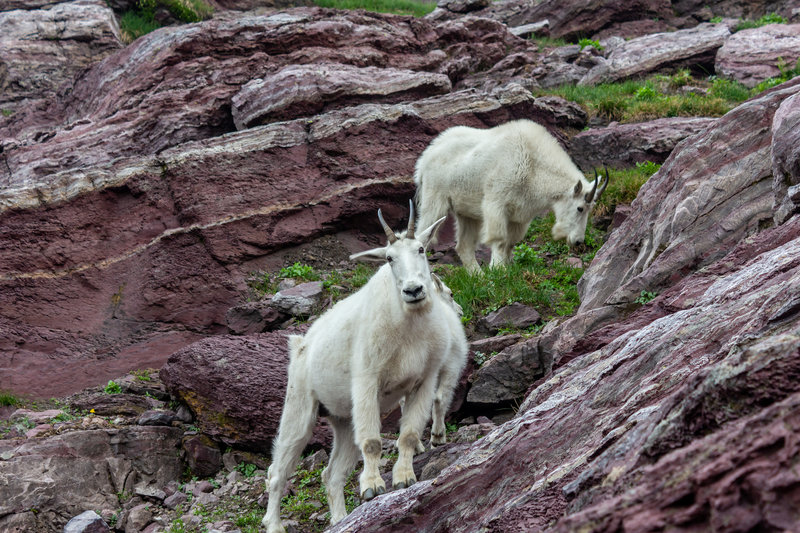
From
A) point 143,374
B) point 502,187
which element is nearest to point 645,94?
point 502,187

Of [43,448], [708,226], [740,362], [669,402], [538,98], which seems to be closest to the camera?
[740,362]

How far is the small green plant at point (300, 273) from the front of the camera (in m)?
13.1

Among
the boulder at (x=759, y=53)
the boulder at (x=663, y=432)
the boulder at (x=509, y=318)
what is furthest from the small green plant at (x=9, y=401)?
the boulder at (x=759, y=53)

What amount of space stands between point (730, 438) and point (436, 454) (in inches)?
139

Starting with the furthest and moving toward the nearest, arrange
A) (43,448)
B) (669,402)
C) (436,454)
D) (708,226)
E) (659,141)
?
1. (659,141)
2. (43,448)
3. (708,226)
4. (436,454)
5. (669,402)

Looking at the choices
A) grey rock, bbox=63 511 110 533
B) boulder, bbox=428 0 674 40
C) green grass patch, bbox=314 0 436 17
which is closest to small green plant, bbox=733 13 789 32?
boulder, bbox=428 0 674 40

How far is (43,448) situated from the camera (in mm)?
7918

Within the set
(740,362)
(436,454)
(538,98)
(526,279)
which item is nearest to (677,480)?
(740,362)

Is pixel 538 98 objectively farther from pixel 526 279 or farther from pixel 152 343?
pixel 152 343

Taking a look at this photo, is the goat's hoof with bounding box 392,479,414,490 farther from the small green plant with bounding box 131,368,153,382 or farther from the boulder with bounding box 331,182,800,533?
the small green plant with bounding box 131,368,153,382

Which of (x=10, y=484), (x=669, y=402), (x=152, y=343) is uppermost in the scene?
(x=669, y=402)

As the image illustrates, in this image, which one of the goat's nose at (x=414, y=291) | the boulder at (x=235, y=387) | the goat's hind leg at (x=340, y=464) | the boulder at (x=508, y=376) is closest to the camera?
the goat's nose at (x=414, y=291)

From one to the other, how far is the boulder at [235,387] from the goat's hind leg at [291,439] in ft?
4.62

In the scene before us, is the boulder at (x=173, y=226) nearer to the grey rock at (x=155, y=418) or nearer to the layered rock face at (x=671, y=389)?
the grey rock at (x=155, y=418)
